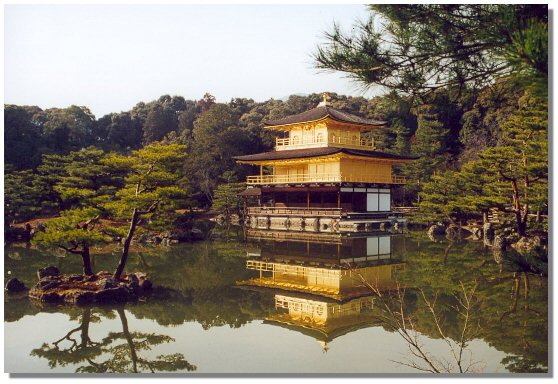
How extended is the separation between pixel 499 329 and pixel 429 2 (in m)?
4.41

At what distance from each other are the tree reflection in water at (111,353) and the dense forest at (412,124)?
3459 millimetres

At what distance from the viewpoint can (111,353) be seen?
6.03m

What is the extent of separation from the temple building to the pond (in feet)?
31.8

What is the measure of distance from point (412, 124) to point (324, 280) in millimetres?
30964

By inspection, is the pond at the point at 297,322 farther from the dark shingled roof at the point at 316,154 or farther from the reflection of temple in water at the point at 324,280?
the dark shingled roof at the point at 316,154

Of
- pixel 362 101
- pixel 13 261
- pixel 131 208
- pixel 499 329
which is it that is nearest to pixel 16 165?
pixel 13 261

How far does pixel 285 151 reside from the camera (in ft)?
88.1

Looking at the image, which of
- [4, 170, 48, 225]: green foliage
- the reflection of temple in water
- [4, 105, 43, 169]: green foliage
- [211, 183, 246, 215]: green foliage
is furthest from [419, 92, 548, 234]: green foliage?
[4, 105, 43, 169]: green foliage

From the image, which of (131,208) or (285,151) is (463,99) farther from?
(285,151)

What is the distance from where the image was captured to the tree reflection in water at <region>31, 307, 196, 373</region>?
544 centimetres

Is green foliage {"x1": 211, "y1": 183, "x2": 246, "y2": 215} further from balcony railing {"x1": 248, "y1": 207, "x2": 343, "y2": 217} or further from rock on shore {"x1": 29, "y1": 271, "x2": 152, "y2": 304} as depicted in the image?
rock on shore {"x1": 29, "y1": 271, "x2": 152, "y2": 304}

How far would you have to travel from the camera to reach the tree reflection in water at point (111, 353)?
5.44 metres

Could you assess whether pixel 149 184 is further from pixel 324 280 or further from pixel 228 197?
pixel 228 197

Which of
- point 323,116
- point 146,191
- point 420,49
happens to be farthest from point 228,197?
point 420,49
